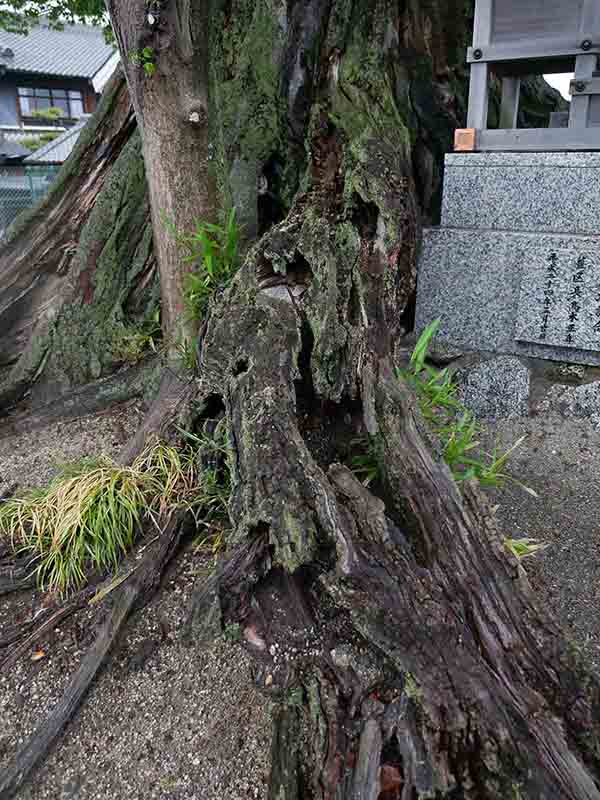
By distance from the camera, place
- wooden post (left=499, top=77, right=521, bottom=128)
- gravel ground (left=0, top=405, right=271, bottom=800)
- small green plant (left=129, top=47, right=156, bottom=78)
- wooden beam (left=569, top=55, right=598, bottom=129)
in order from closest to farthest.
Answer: gravel ground (left=0, top=405, right=271, bottom=800) → small green plant (left=129, top=47, right=156, bottom=78) → wooden beam (left=569, top=55, right=598, bottom=129) → wooden post (left=499, top=77, right=521, bottom=128)

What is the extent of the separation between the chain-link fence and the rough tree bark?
9347mm

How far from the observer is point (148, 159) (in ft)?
12.7

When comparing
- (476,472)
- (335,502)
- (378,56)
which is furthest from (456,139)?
(335,502)

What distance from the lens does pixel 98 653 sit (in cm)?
278

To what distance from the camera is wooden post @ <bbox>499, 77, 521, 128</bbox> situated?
4832 millimetres

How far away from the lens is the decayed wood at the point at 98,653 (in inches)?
96.3

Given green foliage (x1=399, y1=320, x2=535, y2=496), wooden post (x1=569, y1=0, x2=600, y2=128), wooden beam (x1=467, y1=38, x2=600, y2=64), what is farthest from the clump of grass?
wooden post (x1=569, y1=0, x2=600, y2=128)

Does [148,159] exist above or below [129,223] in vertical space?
above

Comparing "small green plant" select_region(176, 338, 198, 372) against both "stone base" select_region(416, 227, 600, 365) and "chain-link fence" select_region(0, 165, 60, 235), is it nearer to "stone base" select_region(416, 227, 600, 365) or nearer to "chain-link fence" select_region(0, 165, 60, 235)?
"stone base" select_region(416, 227, 600, 365)

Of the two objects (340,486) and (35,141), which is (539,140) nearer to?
(340,486)

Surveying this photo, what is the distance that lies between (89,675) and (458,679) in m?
1.59

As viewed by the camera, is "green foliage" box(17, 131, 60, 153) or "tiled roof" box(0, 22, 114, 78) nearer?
"green foliage" box(17, 131, 60, 153)

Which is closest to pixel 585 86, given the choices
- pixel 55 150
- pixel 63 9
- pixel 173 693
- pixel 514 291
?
pixel 514 291

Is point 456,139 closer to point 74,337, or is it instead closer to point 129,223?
point 129,223
